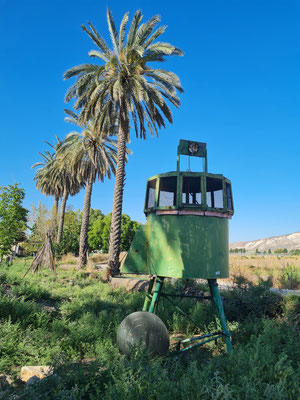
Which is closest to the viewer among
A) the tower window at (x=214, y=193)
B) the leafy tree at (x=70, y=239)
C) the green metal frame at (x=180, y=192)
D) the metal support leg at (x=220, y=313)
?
the metal support leg at (x=220, y=313)

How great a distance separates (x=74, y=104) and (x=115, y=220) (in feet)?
32.1

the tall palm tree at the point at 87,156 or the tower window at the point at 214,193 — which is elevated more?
the tall palm tree at the point at 87,156

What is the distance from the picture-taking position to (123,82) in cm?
2005

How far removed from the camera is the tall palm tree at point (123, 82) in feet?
62.0

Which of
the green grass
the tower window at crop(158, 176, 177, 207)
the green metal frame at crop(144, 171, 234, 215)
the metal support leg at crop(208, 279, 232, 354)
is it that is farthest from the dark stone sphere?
the tower window at crop(158, 176, 177, 207)

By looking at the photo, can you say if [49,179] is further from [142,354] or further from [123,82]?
[142,354]

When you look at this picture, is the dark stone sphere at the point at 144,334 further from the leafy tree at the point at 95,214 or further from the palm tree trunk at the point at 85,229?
the leafy tree at the point at 95,214

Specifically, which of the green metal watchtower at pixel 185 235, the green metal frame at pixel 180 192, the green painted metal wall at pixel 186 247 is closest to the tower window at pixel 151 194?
the green metal watchtower at pixel 185 235

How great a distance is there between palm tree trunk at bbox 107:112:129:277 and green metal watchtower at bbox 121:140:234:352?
11380 millimetres

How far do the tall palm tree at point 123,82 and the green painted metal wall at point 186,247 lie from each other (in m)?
11.8

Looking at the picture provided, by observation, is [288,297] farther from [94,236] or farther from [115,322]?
[94,236]

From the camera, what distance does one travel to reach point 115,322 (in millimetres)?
8430

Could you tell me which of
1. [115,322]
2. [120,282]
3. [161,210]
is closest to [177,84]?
[120,282]

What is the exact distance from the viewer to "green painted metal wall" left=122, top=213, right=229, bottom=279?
22.9ft
